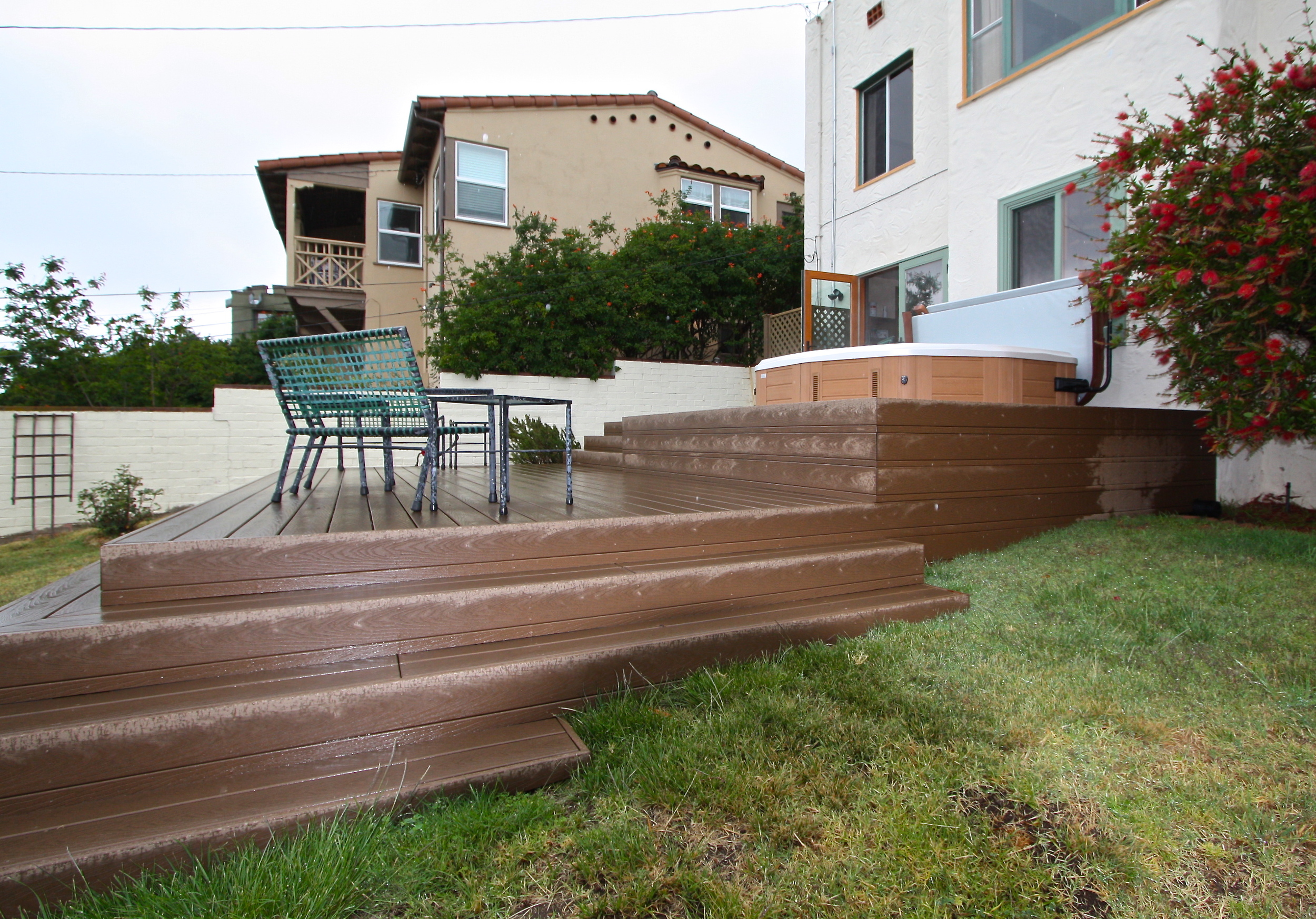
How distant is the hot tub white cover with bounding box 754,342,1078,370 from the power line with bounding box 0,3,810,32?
21.6 ft

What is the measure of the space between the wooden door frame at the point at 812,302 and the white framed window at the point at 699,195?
4.76 metres

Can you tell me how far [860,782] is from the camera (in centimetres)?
154

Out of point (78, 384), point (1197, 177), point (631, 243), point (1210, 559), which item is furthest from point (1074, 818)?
point (78, 384)

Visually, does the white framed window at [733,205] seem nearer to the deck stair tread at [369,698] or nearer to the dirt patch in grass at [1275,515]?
the dirt patch in grass at [1275,515]

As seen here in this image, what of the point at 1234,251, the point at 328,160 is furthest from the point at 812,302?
the point at 328,160

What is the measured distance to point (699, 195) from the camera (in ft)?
40.3

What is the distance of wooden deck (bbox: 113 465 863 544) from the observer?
2.25 m

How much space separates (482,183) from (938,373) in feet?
28.6

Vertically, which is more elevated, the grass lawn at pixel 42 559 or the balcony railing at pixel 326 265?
the balcony railing at pixel 326 265

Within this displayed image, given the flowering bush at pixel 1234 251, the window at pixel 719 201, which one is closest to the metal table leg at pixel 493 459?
the flowering bush at pixel 1234 251

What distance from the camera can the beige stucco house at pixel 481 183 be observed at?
411 inches

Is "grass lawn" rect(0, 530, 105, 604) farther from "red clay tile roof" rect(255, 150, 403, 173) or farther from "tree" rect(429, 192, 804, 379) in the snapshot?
"red clay tile roof" rect(255, 150, 403, 173)

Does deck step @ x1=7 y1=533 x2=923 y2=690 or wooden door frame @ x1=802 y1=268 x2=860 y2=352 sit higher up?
wooden door frame @ x1=802 y1=268 x2=860 y2=352

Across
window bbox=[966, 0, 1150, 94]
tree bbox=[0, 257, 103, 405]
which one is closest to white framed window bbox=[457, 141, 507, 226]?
tree bbox=[0, 257, 103, 405]
